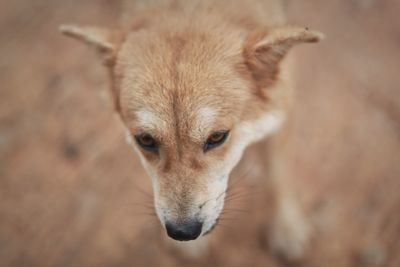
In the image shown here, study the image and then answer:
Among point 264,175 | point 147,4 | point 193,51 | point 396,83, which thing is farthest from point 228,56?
point 396,83

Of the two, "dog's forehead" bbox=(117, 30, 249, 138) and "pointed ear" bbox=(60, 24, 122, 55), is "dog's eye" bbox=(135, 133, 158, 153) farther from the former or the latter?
"pointed ear" bbox=(60, 24, 122, 55)

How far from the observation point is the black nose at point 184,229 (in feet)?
9.34

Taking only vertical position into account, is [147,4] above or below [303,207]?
above

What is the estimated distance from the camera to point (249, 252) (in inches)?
173

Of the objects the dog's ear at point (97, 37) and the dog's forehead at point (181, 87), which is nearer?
the dog's forehead at point (181, 87)

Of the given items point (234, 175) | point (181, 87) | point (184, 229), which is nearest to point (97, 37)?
point (181, 87)

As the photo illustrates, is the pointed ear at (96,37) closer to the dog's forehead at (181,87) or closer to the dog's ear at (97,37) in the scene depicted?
the dog's ear at (97,37)

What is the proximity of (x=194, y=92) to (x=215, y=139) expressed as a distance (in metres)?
0.36

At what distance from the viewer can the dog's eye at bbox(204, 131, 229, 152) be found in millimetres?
2992

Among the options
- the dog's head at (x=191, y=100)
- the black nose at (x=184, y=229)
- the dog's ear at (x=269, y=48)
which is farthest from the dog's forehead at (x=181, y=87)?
the black nose at (x=184, y=229)

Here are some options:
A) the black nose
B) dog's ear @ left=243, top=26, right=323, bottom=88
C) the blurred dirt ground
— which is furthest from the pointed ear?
the black nose

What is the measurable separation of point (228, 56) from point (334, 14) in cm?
306

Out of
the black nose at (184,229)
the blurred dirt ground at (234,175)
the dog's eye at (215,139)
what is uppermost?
the dog's eye at (215,139)

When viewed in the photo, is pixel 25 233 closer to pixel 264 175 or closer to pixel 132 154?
pixel 132 154
